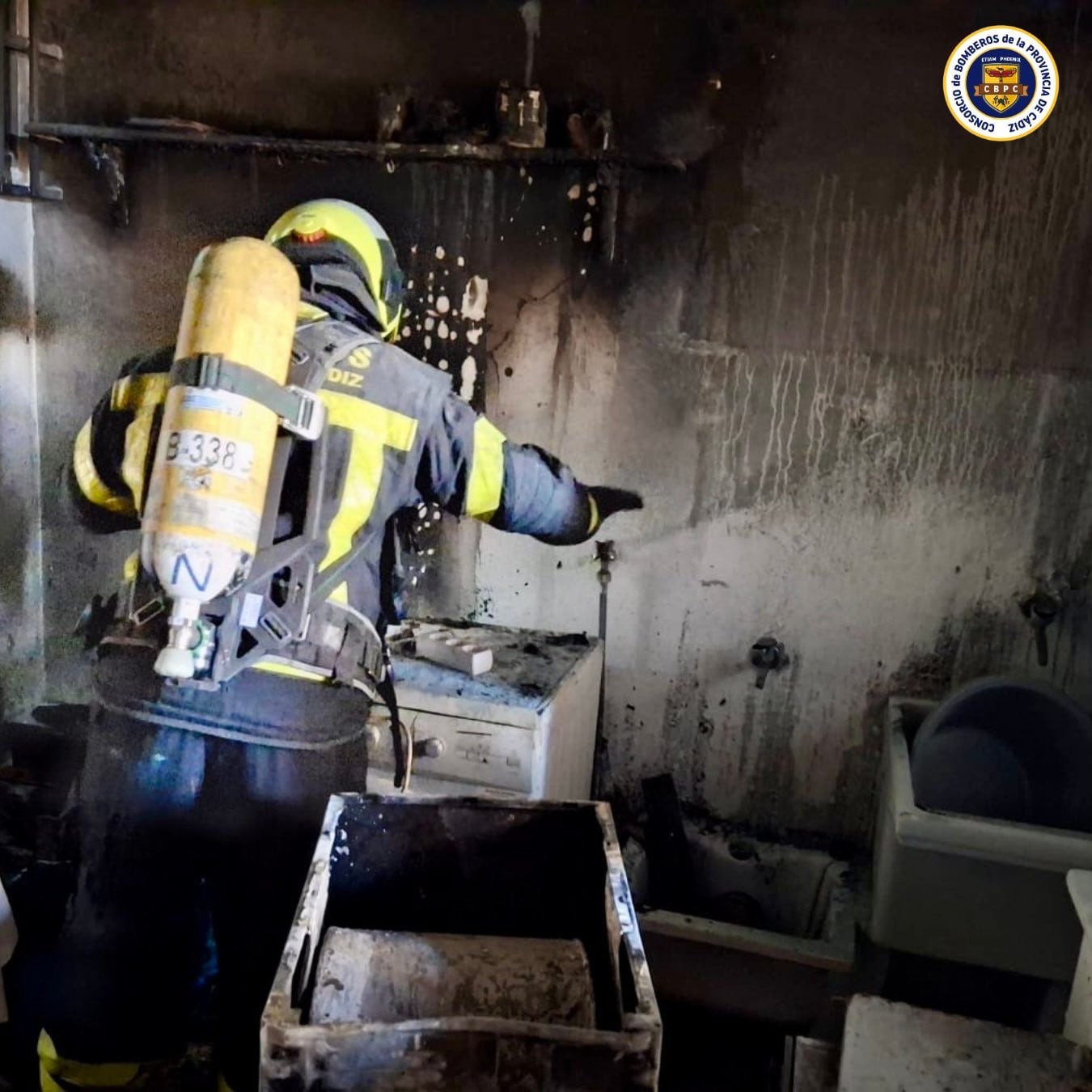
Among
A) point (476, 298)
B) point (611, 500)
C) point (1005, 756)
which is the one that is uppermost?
point (476, 298)

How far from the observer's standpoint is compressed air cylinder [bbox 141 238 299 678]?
4.72 feet

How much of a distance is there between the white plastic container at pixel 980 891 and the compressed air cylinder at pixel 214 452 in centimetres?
140

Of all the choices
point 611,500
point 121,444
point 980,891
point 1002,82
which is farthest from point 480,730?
point 1002,82

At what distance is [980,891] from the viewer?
194 cm

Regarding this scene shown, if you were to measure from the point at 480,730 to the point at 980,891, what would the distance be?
3.52 ft

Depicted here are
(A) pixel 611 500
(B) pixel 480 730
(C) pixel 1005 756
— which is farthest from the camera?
(A) pixel 611 500

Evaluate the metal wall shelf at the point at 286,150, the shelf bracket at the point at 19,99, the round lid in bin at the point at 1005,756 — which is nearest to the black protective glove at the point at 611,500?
the metal wall shelf at the point at 286,150

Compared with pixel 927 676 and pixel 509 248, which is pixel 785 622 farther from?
pixel 509 248

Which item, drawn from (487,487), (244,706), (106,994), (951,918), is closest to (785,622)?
(951,918)

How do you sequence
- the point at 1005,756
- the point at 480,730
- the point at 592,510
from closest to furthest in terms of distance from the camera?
the point at 480,730 → the point at 1005,756 → the point at 592,510

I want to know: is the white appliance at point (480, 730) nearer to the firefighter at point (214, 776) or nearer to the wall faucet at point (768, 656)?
the firefighter at point (214, 776)

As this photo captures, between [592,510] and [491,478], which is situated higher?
[491,478]

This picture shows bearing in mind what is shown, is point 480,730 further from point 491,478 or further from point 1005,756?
point 1005,756

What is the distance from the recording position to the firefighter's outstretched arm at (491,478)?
5.94 ft
